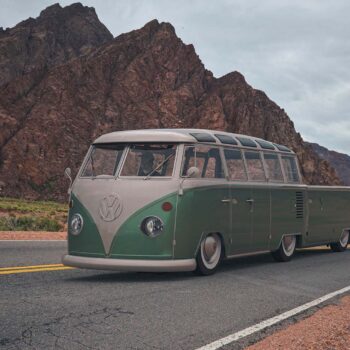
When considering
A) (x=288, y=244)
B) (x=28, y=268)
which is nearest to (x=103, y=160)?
(x=28, y=268)

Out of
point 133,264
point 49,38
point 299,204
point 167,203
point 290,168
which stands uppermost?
point 49,38

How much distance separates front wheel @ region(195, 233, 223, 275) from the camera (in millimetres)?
9086

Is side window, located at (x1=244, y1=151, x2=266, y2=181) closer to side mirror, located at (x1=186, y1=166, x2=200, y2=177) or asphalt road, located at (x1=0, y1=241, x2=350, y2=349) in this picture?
asphalt road, located at (x1=0, y1=241, x2=350, y2=349)

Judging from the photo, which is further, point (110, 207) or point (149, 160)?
point (149, 160)

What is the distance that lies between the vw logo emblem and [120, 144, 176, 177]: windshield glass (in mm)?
491

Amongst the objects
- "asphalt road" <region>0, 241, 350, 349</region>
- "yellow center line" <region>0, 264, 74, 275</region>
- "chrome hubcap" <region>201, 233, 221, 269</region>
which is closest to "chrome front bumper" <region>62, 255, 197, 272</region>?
"asphalt road" <region>0, 241, 350, 349</region>

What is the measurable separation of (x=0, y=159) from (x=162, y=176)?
83956 millimetres

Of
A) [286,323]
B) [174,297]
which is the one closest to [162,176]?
[174,297]

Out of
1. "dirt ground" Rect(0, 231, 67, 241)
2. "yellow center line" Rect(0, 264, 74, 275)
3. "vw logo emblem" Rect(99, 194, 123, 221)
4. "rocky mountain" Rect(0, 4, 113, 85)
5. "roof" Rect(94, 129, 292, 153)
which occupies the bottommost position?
"yellow center line" Rect(0, 264, 74, 275)

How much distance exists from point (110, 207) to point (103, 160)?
946mm

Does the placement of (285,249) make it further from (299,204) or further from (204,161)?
(204,161)

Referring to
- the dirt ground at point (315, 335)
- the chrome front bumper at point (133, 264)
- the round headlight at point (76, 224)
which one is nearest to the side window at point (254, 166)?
the chrome front bumper at point (133, 264)

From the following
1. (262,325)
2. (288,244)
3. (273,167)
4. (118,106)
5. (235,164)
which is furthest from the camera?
(118,106)

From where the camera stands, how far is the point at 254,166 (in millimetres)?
11094
